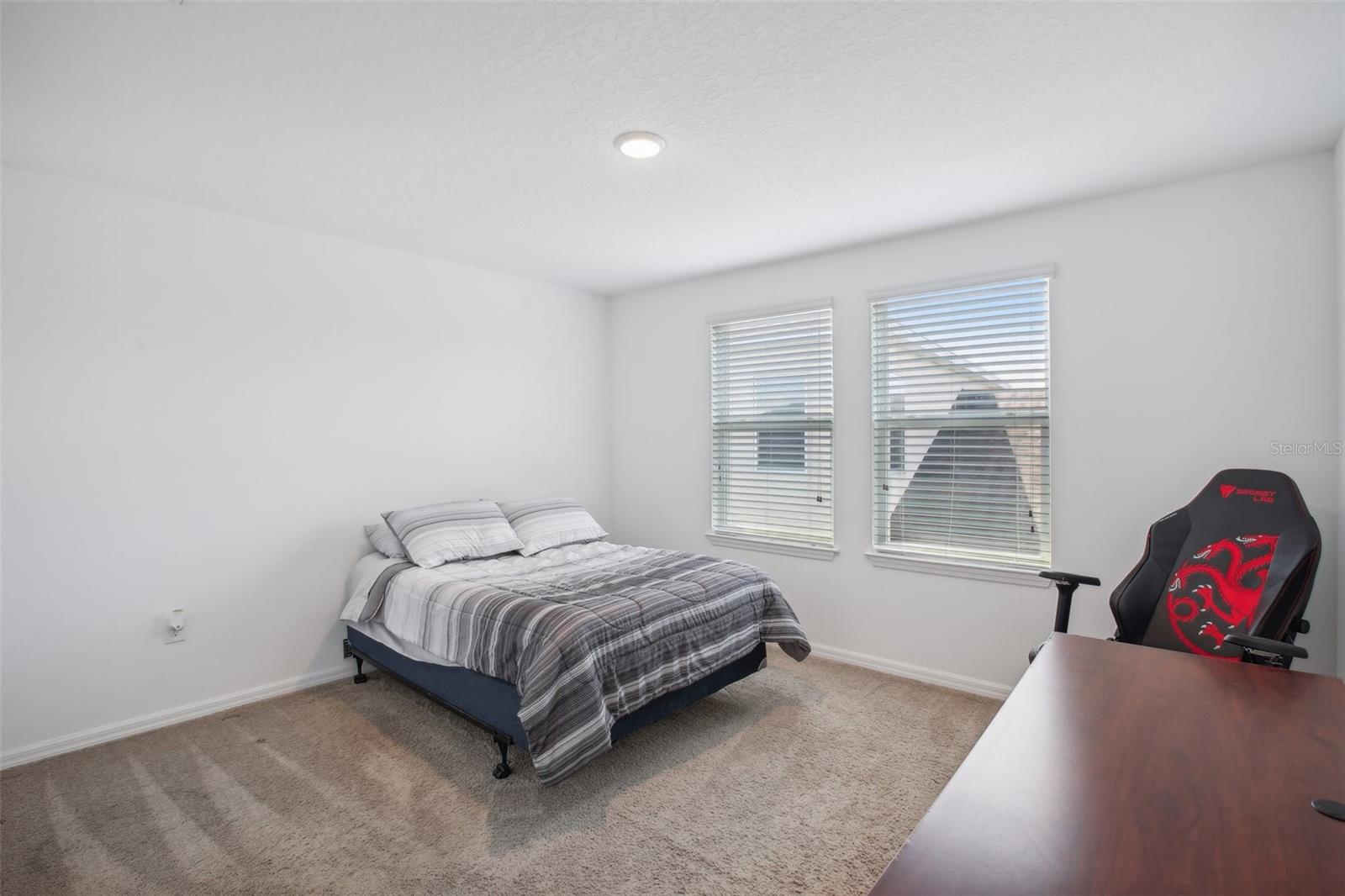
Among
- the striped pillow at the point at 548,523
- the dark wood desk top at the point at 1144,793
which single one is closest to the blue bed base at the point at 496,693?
the striped pillow at the point at 548,523

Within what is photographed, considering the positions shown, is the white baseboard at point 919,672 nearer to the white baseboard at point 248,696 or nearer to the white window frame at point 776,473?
the white baseboard at point 248,696

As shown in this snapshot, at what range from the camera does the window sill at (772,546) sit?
160 inches

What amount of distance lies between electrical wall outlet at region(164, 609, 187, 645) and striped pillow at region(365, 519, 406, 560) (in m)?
0.94

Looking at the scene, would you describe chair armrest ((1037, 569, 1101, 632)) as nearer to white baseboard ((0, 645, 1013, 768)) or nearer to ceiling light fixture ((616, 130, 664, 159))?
white baseboard ((0, 645, 1013, 768))

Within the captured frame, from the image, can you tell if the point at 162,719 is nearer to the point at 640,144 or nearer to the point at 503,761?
the point at 503,761

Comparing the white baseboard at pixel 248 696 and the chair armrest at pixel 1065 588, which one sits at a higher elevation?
the chair armrest at pixel 1065 588

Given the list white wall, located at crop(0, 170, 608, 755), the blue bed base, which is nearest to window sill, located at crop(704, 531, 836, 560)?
the blue bed base

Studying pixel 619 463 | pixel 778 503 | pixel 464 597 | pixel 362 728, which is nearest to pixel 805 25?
pixel 464 597

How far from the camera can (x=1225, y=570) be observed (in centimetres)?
239

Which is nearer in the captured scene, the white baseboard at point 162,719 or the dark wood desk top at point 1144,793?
the dark wood desk top at point 1144,793

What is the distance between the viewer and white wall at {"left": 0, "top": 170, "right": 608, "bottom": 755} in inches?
111

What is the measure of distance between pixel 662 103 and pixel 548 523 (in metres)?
2.59

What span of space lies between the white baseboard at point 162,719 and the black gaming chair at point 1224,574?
3.74m

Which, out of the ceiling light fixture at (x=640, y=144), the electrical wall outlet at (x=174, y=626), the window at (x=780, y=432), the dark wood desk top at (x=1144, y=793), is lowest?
the electrical wall outlet at (x=174, y=626)
